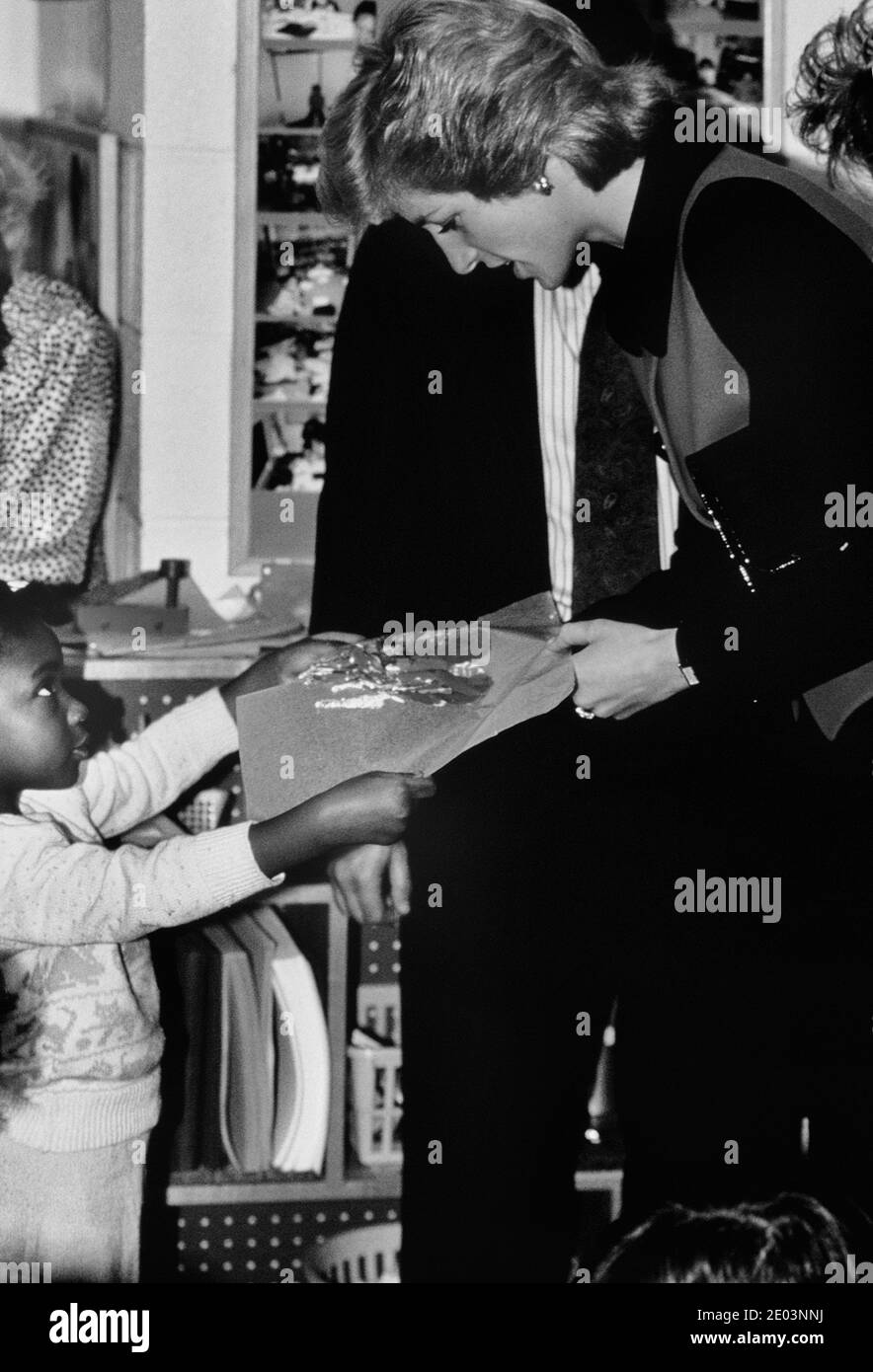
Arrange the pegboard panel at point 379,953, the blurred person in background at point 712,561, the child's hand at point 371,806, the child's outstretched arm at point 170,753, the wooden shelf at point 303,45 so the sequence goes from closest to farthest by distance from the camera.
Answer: the blurred person in background at point 712,561 → the child's hand at point 371,806 → the child's outstretched arm at point 170,753 → the wooden shelf at point 303,45 → the pegboard panel at point 379,953

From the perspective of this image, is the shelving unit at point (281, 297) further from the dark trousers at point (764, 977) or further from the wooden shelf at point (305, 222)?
the dark trousers at point (764, 977)

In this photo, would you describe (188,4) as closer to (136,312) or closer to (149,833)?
(136,312)

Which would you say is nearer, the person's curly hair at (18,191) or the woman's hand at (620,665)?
the woman's hand at (620,665)

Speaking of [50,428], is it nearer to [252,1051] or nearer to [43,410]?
[43,410]

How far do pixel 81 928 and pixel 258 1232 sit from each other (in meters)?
0.53

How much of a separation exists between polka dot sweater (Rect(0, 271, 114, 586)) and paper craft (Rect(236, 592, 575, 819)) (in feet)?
1.10

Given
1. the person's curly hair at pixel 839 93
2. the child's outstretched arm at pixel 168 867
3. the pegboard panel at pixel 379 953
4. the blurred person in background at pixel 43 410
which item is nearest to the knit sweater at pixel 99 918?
the child's outstretched arm at pixel 168 867

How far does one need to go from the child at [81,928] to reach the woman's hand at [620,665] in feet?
0.57

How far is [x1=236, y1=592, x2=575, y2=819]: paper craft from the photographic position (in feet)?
4.29

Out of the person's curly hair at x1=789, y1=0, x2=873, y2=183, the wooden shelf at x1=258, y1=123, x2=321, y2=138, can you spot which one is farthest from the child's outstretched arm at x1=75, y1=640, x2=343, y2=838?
the person's curly hair at x1=789, y1=0, x2=873, y2=183

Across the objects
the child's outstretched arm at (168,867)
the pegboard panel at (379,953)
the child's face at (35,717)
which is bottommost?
the pegboard panel at (379,953)

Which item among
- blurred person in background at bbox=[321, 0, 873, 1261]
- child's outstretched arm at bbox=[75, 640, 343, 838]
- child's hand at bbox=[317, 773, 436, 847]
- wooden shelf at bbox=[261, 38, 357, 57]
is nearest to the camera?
blurred person in background at bbox=[321, 0, 873, 1261]

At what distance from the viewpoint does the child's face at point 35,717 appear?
134cm

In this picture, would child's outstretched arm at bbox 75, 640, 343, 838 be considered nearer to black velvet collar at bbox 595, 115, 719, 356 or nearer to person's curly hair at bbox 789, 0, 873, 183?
black velvet collar at bbox 595, 115, 719, 356
